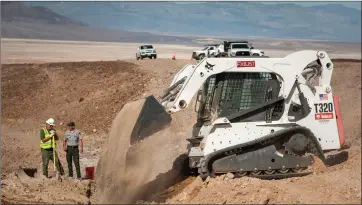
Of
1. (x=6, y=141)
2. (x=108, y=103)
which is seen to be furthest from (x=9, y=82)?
(x=6, y=141)

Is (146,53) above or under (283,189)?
above

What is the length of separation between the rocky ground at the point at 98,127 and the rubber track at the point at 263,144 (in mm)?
299

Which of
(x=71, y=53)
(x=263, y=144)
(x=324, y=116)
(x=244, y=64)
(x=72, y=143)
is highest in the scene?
(x=71, y=53)

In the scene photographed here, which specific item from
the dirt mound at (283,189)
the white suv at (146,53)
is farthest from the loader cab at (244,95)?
the white suv at (146,53)

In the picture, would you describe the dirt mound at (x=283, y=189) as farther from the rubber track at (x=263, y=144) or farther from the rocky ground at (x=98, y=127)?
the rubber track at (x=263, y=144)

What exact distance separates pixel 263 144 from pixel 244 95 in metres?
1.07

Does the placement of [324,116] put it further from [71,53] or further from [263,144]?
[71,53]

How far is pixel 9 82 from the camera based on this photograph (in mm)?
30016

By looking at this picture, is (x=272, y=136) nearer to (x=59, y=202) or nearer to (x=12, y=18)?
(x=59, y=202)

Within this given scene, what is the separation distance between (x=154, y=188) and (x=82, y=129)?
10.9m

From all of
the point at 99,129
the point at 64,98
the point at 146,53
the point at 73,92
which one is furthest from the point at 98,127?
the point at 146,53

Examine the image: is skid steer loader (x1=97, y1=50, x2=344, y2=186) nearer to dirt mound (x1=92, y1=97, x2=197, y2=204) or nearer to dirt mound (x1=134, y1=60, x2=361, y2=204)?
dirt mound (x1=134, y1=60, x2=361, y2=204)

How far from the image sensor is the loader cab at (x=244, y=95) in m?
11.7

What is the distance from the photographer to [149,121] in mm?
10672
